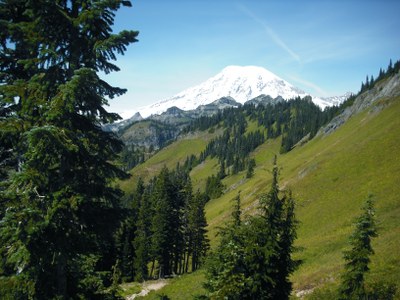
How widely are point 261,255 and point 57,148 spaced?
35.3 ft

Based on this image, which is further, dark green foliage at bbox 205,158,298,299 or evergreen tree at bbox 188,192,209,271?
evergreen tree at bbox 188,192,209,271

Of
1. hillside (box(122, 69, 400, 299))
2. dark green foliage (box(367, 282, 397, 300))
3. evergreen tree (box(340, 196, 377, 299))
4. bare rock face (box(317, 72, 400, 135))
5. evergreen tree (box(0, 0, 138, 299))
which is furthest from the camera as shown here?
bare rock face (box(317, 72, 400, 135))

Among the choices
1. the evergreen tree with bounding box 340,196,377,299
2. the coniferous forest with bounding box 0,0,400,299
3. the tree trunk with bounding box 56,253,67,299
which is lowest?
the evergreen tree with bounding box 340,196,377,299

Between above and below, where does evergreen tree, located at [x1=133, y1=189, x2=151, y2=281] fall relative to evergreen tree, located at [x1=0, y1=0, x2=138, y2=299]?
below

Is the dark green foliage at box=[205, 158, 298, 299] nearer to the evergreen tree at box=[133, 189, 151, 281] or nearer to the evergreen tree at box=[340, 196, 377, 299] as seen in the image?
the evergreen tree at box=[340, 196, 377, 299]

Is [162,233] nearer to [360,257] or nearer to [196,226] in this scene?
[196,226]

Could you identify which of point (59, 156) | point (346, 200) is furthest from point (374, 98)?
point (59, 156)

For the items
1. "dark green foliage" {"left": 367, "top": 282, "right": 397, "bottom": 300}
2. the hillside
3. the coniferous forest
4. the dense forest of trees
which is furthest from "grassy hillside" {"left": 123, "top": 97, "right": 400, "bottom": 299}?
the coniferous forest

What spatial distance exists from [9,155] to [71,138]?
5.26 meters

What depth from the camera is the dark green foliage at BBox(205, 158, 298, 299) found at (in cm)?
1463

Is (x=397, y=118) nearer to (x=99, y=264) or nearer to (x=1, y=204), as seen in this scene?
(x=99, y=264)

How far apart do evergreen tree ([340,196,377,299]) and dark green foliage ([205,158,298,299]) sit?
19.3 feet

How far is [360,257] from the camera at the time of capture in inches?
775

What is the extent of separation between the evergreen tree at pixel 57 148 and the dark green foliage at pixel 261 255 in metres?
5.79
